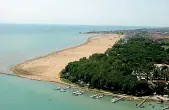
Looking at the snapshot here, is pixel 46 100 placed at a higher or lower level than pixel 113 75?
lower

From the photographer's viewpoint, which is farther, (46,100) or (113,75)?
(113,75)

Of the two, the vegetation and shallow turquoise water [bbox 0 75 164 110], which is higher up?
the vegetation

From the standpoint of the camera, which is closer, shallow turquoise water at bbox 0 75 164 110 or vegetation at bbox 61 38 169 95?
shallow turquoise water at bbox 0 75 164 110

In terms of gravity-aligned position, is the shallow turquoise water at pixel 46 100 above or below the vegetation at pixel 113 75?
below

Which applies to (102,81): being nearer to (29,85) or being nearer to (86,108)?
(86,108)

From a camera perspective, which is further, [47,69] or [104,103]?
[47,69]

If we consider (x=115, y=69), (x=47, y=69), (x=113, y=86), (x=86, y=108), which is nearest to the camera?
(x=86, y=108)

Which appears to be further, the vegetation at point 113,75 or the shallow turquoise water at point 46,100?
the vegetation at point 113,75

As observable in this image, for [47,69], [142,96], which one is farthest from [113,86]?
[47,69]
